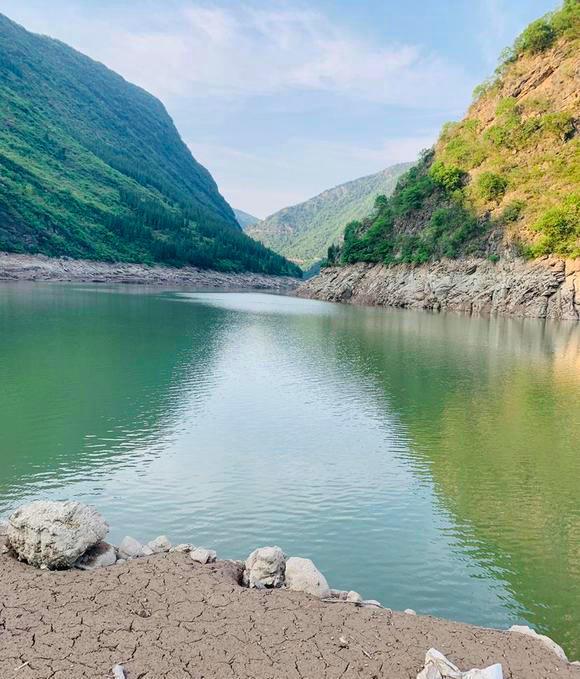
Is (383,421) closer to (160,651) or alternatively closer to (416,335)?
(160,651)

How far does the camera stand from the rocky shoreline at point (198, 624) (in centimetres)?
722

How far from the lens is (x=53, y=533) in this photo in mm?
9805

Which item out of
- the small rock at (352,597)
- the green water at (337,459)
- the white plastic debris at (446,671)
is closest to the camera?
the white plastic debris at (446,671)

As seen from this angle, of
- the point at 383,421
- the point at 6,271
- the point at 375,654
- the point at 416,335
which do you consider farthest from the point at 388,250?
the point at 375,654

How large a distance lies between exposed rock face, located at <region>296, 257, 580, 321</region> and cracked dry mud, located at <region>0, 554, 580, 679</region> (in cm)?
7950

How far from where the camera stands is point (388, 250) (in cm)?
11450

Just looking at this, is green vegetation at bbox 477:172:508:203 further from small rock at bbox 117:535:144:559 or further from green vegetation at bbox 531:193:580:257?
small rock at bbox 117:535:144:559

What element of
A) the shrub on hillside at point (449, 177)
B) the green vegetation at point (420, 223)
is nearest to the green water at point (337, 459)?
the green vegetation at point (420, 223)

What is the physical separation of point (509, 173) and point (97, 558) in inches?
4002

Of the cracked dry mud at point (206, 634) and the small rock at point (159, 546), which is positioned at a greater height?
the cracked dry mud at point (206, 634)

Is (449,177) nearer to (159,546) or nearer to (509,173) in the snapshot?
(509,173)

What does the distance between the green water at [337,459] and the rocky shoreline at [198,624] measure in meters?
2.21

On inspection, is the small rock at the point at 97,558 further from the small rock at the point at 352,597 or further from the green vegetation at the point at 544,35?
the green vegetation at the point at 544,35

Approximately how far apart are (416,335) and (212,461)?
40.9 meters
